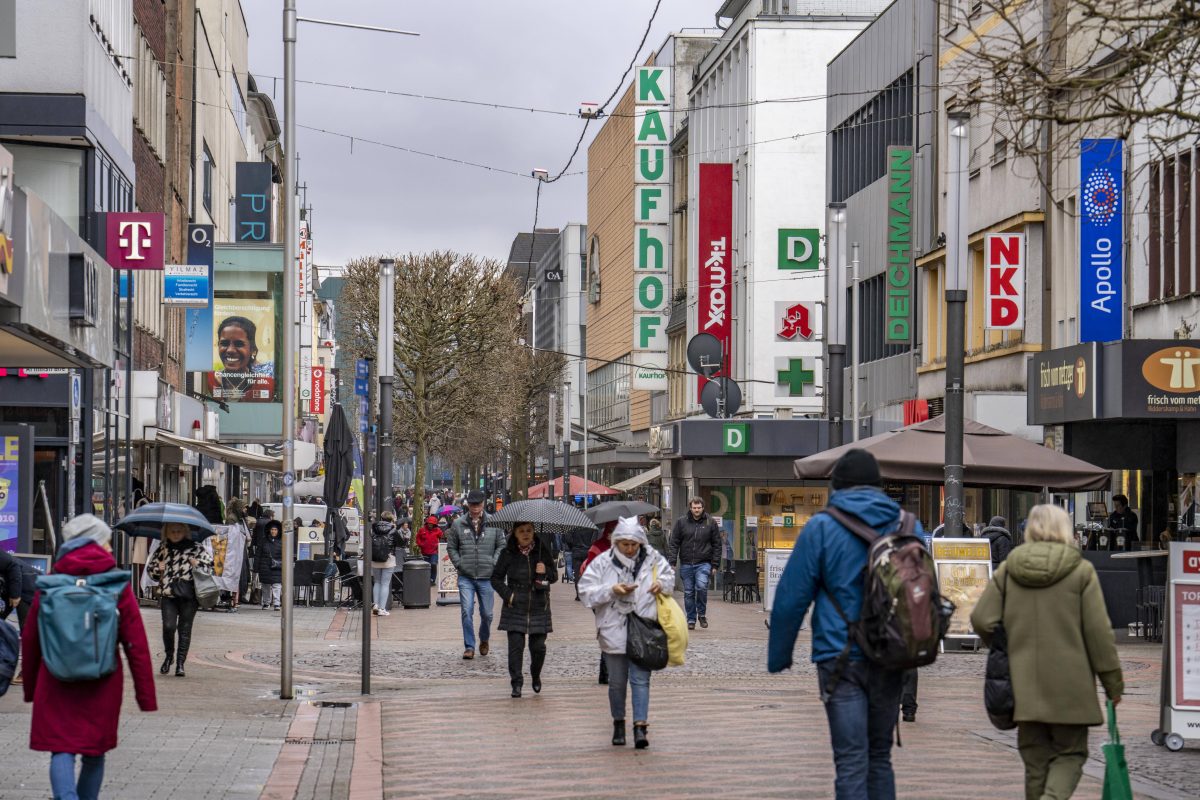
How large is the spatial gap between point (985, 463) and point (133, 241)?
13073mm

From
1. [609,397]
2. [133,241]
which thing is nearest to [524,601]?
[133,241]

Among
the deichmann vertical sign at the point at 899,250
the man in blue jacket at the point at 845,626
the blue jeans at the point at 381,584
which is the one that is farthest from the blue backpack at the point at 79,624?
the deichmann vertical sign at the point at 899,250

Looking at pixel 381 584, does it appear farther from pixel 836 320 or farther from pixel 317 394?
pixel 317 394

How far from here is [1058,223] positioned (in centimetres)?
3073

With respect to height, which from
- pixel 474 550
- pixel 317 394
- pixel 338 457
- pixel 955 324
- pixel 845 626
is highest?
pixel 317 394

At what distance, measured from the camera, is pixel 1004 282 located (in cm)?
3108

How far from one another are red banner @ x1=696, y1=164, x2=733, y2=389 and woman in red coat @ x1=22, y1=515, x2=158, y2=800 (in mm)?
46234

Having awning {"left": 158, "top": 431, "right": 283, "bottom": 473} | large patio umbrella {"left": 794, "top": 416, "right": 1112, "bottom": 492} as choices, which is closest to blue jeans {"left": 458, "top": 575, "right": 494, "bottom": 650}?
large patio umbrella {"left": 794, "top": 416, "right": 1112, "bottom": 492}

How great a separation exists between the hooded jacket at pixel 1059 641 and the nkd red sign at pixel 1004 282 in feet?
74.3

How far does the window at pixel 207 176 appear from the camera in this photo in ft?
182

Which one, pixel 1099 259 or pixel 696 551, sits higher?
pixel 1099 259

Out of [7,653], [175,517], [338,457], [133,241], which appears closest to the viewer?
[7,653]

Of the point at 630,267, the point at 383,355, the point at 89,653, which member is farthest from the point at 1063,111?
the point at 630,267

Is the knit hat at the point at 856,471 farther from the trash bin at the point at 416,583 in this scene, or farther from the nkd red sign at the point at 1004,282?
→ the trash bin at the point at 416,583
